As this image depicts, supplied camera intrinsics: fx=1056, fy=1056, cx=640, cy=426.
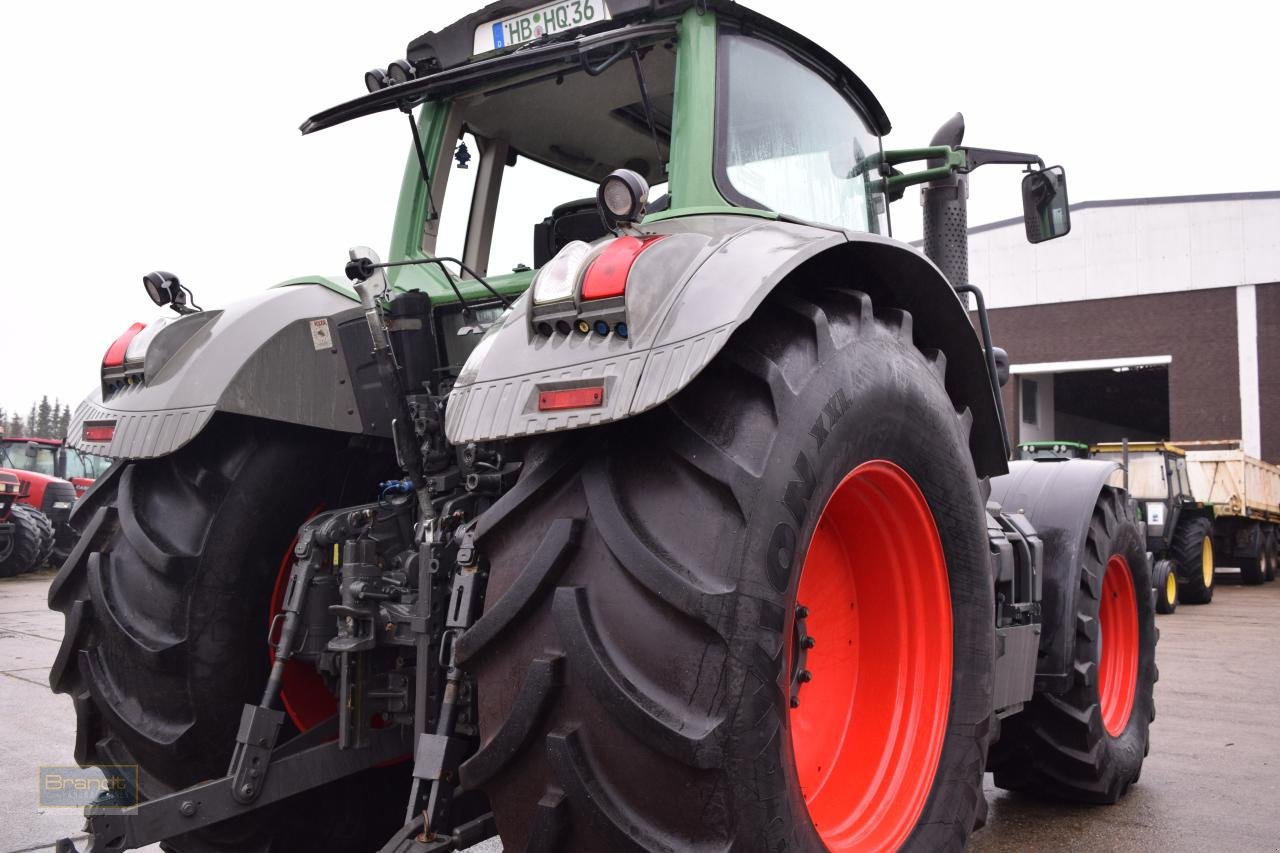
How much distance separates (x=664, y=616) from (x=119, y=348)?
2061mm

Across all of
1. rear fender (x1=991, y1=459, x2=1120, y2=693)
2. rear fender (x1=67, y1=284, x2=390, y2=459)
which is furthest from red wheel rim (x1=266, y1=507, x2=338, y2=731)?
rear fender (x1=991, y1=459, x2=1120, y2=693)

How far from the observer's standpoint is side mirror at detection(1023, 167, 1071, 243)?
405 cm

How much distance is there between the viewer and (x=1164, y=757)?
5.17 metres

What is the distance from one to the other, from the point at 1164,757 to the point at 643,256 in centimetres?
450

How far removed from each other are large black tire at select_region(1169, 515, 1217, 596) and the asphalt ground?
6.83 meters

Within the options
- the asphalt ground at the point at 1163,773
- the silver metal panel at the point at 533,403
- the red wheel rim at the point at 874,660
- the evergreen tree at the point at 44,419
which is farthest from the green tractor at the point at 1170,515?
the evergreen tree at the point at 44,419

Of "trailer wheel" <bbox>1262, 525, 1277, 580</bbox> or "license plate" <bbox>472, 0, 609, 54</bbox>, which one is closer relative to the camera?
"license plate" <bbox>472, 0, 609, 54</bbox>

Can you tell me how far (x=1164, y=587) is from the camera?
14.5 metres

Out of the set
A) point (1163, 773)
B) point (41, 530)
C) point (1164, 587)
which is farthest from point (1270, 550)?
point (41, 530)

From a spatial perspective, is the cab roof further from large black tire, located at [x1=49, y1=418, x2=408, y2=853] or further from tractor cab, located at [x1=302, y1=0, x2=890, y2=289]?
large black tire, located at [x1=49, y1=418, x2=408, y2=853]

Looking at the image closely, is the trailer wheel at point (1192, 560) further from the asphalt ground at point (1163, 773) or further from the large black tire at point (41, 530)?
the large black tire at point (41, 530)

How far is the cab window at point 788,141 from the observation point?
2.84m

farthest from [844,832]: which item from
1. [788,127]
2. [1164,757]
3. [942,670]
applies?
[1164,757]

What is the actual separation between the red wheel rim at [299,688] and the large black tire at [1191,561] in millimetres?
15563
